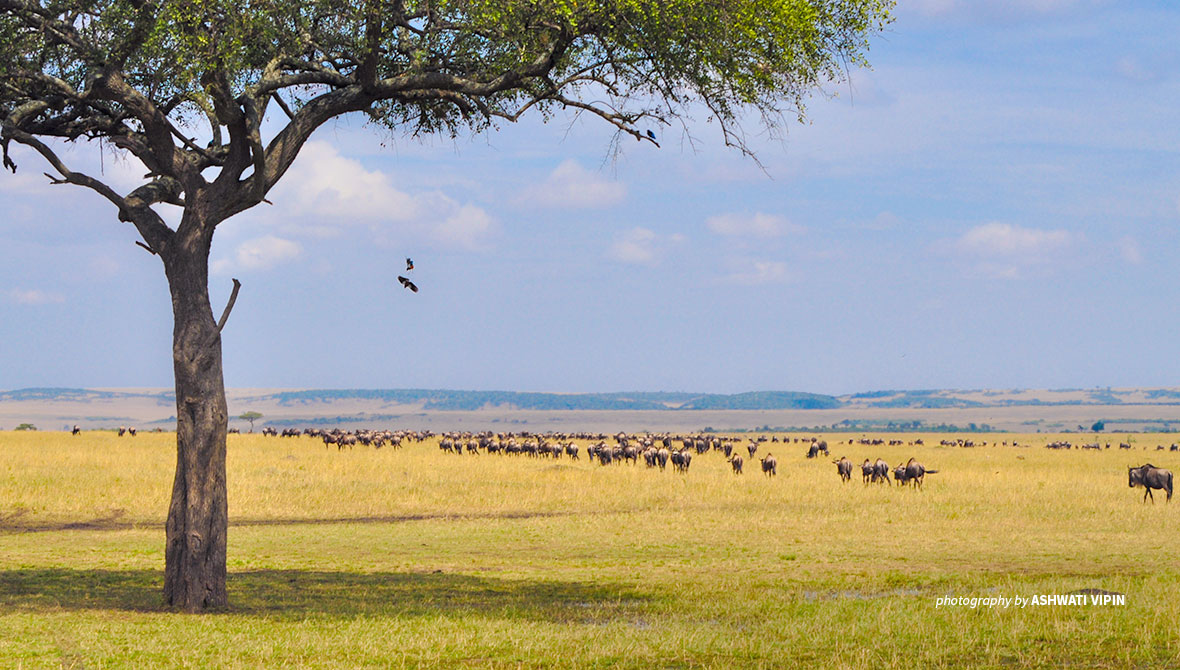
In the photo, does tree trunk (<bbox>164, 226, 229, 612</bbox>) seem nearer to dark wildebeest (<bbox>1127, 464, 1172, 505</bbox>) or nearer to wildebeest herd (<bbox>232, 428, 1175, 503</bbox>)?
wildebeest herd (<bbox>232, 428, 1175, 503</bbox>)

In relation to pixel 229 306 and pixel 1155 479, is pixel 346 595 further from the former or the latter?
pixel 1155 479

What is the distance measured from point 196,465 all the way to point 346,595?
3200 millimetres

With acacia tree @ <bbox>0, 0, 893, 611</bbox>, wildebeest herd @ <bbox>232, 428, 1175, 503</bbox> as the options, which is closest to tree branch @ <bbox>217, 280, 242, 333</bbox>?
acacia tree @ <bbox>0, 0, 893, 611</bbox>

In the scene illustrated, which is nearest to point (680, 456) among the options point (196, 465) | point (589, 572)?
point (589, 572)

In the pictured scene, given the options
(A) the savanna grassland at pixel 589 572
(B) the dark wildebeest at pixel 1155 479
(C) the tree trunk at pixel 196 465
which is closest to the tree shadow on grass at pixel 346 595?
(A) the savanna grassland at pixel 589 572

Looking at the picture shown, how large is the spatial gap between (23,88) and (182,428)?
18.4 ft

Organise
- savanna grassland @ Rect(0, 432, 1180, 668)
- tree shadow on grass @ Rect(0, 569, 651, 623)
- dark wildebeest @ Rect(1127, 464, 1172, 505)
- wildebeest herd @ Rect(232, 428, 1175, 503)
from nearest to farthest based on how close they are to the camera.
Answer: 1. savanna grassland @ Rect(0, 432, 1180, 668)
2. tree shadow on grass @ Rect(0, 569, 651, 623)
3. dark wildebeest @ Rect(1127, 464, 1172, 505)
4. wildebeest herd @ Rect(232, 428, 1175, 503)

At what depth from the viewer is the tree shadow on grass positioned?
48.6ft

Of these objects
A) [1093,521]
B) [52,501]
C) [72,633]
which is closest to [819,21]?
[72,633]

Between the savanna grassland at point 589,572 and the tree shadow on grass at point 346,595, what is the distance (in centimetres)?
9

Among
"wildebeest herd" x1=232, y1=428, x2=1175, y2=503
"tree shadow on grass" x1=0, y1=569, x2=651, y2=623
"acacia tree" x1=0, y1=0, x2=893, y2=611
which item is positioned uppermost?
"acacia tree" x1=0, y1=0, x2=893, y2=611

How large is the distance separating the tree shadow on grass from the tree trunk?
1.73 ft

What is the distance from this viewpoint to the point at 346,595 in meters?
16.7

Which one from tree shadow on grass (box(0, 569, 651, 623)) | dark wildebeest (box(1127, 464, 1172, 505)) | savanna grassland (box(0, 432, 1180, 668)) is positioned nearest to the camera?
savanna grassland (box(0, 432, 1180, 668))
